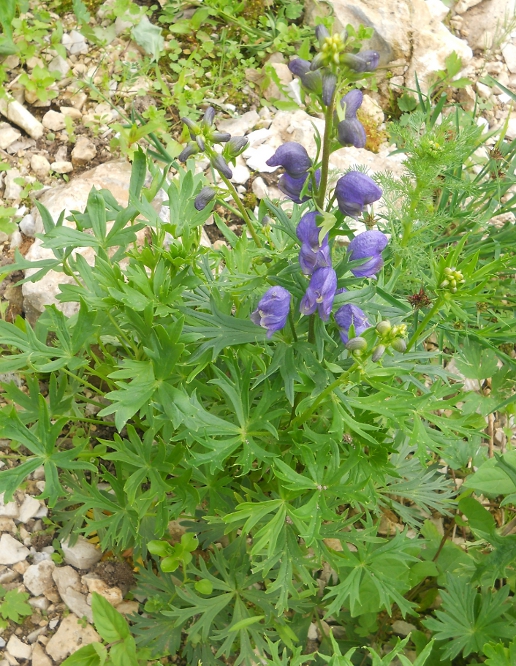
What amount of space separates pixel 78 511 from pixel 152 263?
3.37 feet

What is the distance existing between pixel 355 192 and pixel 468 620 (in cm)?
163

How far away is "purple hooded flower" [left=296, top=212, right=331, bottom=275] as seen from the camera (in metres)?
1.65

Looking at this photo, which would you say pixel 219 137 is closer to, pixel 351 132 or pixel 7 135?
pixel 351 132

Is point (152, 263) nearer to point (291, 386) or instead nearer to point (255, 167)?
point (291, 386)

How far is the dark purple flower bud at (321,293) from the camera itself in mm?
1687

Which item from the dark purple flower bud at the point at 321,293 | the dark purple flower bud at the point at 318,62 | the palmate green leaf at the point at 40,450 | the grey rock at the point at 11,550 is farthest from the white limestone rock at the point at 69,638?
the dark purple flower bud at the point at 318,62

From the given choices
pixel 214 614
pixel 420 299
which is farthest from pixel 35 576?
pixel 420 299

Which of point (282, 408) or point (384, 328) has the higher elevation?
point (384, 328)

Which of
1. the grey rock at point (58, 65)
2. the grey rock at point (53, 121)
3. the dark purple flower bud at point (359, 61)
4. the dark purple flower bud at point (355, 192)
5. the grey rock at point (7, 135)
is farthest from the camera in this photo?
the grey rock at point (58, 65)

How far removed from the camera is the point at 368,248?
5.99 feet

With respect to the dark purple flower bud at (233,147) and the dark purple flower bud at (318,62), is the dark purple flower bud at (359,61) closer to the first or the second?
the dark purple flower bud at (318,62)

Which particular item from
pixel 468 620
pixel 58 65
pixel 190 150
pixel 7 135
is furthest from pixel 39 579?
pixel 58 65

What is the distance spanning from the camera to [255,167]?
3.66 metres

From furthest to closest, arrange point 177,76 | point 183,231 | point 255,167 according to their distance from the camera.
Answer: point 177,76
point 255,167
point 183,231
